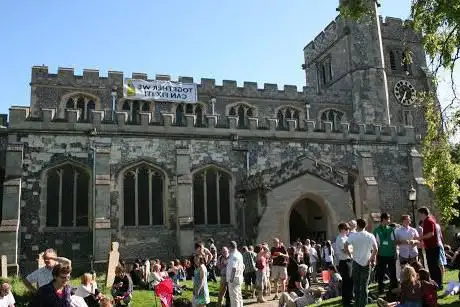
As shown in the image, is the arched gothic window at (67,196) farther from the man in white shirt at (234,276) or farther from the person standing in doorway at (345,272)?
the person standing in doorway at (345,272)

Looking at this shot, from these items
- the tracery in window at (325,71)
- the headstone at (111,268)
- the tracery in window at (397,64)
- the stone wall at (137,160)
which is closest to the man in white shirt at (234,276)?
the headstone at (111,268)

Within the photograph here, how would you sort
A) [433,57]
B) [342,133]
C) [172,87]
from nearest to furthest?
[433,57], [342,133], [172,87]

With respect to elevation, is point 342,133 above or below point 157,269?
above

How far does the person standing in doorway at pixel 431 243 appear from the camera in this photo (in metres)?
9.66

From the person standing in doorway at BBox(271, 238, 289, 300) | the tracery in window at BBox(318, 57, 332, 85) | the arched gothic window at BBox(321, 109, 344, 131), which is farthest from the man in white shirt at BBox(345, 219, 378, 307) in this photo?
the tracery in window at BBox(318, 57, 332, 85)

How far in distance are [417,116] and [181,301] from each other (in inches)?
1207

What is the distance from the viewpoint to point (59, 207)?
20.7 metres

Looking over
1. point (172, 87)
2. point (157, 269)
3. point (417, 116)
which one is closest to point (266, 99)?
point (172, 87)

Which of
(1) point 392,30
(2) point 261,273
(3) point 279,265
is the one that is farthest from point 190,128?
(1) point 392,30

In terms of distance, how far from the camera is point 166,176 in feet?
72.6

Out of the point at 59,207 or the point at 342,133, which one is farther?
the point at 342,133

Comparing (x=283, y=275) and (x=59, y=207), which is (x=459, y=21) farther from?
(x=59, y=207)

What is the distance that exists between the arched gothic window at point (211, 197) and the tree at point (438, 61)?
12305mm

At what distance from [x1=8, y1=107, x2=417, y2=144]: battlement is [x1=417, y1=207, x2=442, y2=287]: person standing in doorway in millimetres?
14277
